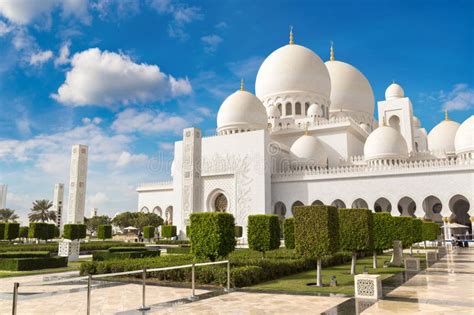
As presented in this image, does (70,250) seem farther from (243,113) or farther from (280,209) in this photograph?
(243,113)

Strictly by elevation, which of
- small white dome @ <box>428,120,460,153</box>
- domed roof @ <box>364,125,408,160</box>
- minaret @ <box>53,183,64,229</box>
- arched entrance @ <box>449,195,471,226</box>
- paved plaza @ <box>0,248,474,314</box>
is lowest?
paved plaza @ <box>0,248,474,314</box>

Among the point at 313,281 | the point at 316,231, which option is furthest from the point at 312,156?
the point at 316,231

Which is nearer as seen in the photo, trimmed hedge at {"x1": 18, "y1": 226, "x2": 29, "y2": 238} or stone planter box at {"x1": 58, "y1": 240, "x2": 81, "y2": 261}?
stone planter box at {"x1": 58, "y1": 240, "x2": 81, "y2": 261}

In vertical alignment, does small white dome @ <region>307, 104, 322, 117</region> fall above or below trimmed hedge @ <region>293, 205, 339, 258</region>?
above

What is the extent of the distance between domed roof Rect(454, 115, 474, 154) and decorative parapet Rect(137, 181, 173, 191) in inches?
964

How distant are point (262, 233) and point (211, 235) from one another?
315cm

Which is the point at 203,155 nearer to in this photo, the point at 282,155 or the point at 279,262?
the point at 282,155

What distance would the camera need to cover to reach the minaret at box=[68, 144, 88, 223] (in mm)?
34625

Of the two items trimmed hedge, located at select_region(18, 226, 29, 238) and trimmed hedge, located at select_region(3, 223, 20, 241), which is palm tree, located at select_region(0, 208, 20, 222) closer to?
trimmed hedge, located at select_region(18, 226, 29, 238)

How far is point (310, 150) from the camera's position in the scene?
31906mm

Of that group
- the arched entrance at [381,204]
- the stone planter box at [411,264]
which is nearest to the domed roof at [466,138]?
the arched entrance at [381,204]

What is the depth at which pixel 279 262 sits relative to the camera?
11.0 m

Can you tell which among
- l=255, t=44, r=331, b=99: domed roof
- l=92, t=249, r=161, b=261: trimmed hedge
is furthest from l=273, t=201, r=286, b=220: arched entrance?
l=92, t=249, r=161, b=261: trimmed hedge

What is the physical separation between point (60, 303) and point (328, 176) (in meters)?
24.1
